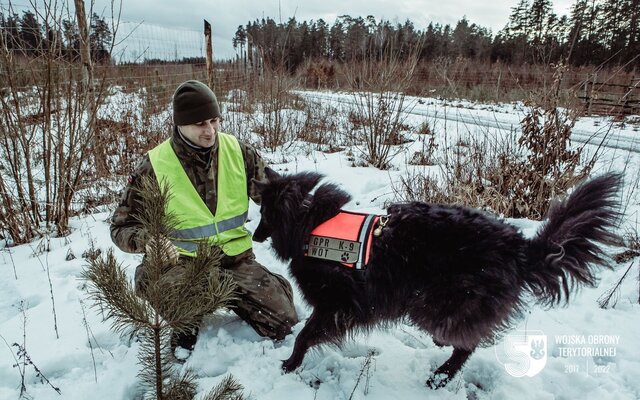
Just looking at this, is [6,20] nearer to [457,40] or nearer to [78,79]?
[78,79]

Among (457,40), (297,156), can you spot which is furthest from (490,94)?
(457,40)

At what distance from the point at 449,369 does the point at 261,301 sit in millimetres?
1279

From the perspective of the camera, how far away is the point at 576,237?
5.83 feet

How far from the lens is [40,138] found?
3758 mm

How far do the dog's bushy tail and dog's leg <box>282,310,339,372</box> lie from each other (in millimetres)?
1167

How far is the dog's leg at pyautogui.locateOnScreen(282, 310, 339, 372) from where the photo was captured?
7.21ft

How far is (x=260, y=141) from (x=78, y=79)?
13.8 ft

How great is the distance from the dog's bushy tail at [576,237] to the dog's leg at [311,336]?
1.17 metres

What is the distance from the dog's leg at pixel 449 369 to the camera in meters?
2.07

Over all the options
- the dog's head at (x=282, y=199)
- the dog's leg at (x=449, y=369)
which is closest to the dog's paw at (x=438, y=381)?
the dog's leg at (x=449, y=369)

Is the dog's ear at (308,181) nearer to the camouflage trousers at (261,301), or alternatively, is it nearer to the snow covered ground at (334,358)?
the camouflage trousers at (261,301)
